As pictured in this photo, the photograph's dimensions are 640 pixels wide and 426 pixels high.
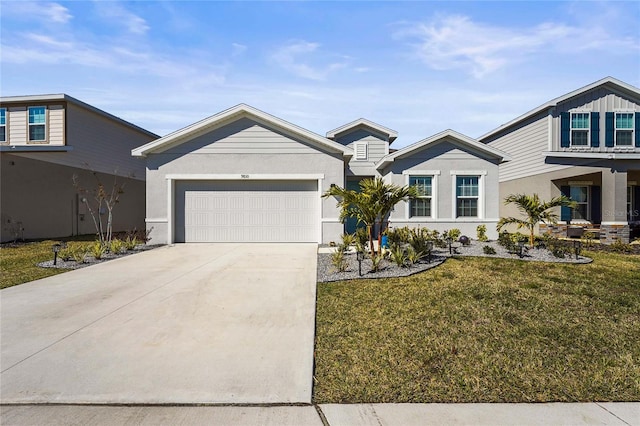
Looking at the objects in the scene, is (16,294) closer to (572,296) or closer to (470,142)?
(572,296)

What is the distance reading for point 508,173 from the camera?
66.0 feet

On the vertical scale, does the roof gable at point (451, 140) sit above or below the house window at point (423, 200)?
above

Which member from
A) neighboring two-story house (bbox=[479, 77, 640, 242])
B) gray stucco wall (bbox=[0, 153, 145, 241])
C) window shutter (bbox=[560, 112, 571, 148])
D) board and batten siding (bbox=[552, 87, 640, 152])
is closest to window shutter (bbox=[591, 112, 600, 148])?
neighboring two-story house (bbox=[479, 77, 640, 242])

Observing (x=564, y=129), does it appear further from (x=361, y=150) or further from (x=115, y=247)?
(x=115, y=247)

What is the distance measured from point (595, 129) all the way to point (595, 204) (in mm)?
3573

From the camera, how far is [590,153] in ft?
51.4

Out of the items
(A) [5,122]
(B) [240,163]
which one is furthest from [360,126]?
(A) [5,122]

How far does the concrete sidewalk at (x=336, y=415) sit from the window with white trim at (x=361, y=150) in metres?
16.9

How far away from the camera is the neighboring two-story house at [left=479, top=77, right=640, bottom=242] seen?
50.5 feet

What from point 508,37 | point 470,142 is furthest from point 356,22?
point 470,142

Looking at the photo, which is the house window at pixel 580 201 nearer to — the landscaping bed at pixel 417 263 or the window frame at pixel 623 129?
the window frame at pixel 623 129

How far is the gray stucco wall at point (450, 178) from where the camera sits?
14.1 m

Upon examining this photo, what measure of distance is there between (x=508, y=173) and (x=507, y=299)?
53.0ft

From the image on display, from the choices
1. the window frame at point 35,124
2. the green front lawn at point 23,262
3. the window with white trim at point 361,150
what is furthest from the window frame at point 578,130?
the window frame at point 35,124
